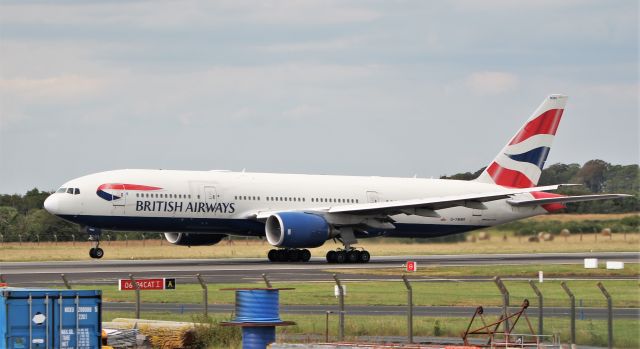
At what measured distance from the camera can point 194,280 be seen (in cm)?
4322

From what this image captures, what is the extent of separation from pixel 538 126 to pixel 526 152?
1.47m

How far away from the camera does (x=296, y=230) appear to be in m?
53.2

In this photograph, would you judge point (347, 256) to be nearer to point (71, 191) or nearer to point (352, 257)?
point (352, 257)

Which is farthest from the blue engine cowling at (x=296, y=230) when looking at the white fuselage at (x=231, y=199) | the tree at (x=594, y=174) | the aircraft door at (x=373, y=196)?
the tree at (x=594, y=174)

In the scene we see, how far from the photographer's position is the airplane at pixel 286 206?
52.9 metres

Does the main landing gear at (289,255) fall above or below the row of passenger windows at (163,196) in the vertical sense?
below

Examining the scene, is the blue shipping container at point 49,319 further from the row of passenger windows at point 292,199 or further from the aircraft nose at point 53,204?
the row of passenger windows at point 292,199

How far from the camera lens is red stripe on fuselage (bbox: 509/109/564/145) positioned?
213 ft

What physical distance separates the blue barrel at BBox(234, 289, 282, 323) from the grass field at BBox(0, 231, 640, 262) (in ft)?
128

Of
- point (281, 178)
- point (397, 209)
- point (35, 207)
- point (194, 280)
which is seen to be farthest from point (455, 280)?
point (35, 207)

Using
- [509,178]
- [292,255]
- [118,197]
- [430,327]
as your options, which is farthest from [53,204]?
[430,327]

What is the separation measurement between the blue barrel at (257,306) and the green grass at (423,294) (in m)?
11.4

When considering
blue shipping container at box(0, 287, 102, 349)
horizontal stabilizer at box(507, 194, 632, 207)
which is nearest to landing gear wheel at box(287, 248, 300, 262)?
horizontal stabilizer at box(507, 194, 632, 207)

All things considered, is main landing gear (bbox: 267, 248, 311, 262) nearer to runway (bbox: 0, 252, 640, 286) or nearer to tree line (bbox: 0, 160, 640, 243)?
runway (bbox: 0, 252, 640, 286)
